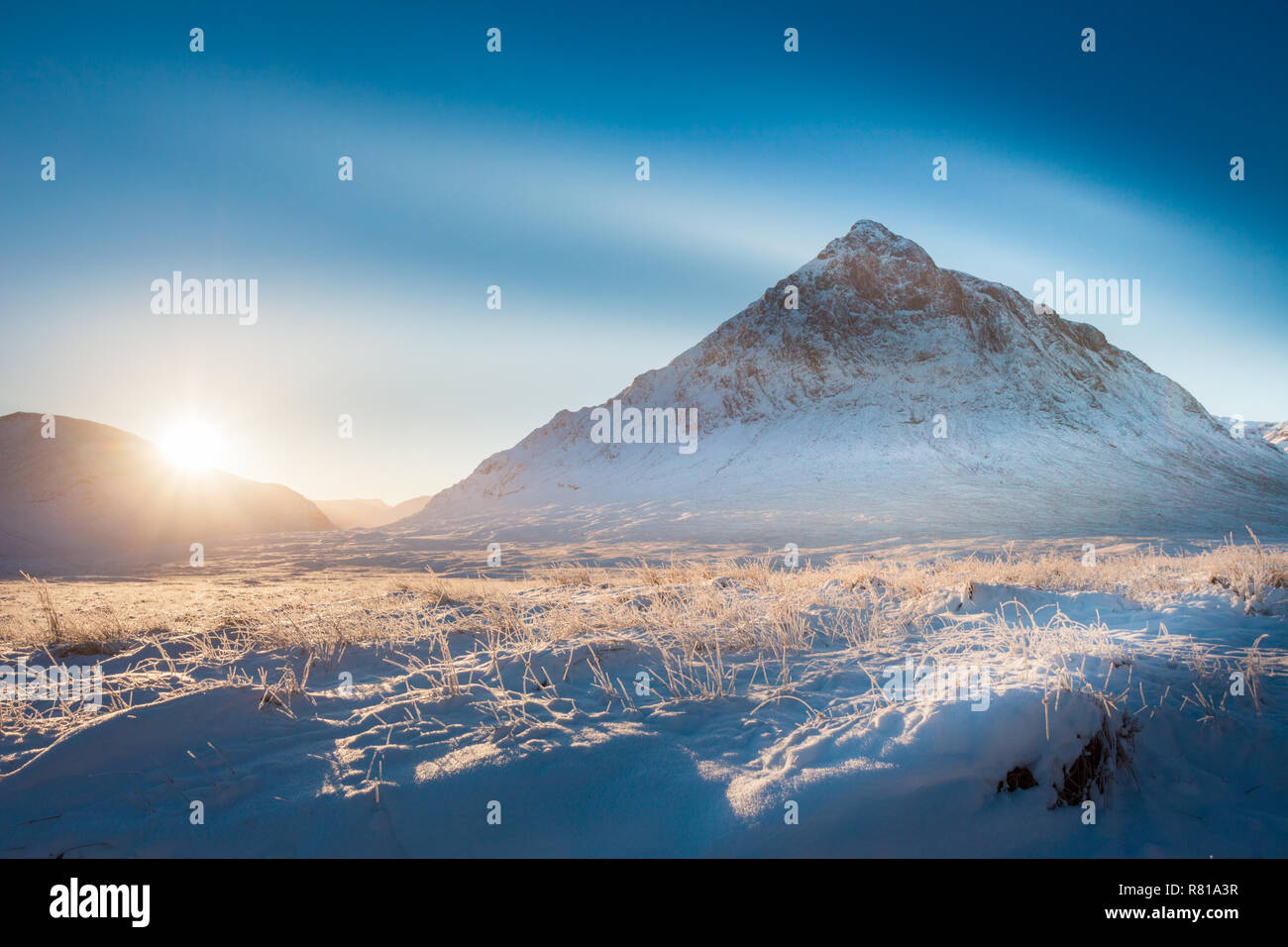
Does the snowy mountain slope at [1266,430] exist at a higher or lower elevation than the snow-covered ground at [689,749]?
higher

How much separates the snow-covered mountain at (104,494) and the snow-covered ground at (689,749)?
60.3 metres

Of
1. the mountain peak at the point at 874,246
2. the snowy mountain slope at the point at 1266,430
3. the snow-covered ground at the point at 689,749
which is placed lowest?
the snow-covered ground at the point at 689,749

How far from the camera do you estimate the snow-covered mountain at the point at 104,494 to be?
170 feet

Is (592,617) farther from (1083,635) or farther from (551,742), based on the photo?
(1083,635)

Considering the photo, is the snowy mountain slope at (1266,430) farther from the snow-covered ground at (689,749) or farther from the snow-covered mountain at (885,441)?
the snow-covered ground at (689,749)

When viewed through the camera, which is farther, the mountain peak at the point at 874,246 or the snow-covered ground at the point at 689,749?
the mountain peak at the point at 874,246

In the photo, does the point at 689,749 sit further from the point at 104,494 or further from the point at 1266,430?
the point at 1266,430

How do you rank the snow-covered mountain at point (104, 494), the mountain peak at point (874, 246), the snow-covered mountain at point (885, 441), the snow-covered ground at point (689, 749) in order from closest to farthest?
the snow-covered ground at point (689, 749), the snow-covered mountain at point (885, 441), the snow-covered mountain at point (104, 494), the mountain peak at point (874, 246)

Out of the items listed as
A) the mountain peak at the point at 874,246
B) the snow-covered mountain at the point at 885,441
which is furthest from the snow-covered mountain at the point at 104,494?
the mountain peak at the point at 874,246

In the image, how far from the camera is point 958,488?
42.0m

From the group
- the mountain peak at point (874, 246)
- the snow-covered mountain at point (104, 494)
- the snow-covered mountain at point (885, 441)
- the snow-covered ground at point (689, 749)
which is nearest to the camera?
the snow-covered ground at point (689, 749)

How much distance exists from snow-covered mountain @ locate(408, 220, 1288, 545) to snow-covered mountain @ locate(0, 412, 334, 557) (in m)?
19.7

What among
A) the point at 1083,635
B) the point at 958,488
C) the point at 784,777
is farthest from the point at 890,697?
the point at 958,488

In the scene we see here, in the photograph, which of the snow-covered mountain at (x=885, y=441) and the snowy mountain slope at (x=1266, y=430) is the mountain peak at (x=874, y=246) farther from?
the snowy mountain slope at (x=1266, y=430)
